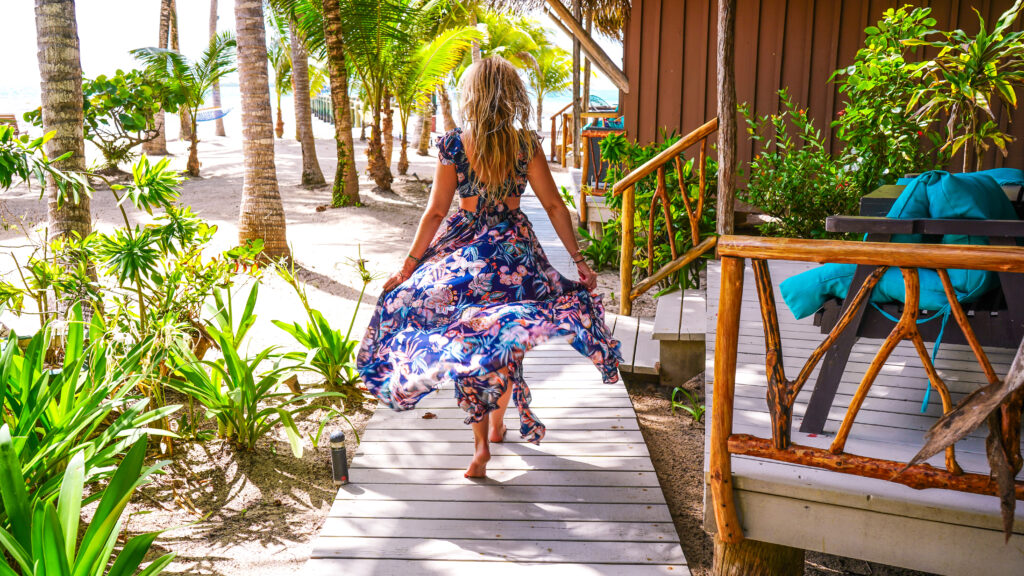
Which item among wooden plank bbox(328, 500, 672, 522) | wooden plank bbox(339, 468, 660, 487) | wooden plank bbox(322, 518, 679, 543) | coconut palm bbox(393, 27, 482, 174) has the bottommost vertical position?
wooden plank bbox(322, 518, 679, 543)

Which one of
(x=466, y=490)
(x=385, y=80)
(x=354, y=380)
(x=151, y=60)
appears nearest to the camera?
A: (x=466, y=490)

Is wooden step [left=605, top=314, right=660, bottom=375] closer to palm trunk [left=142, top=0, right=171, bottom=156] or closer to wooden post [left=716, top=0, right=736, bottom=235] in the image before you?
wooden post [left=716, top=0, right=736, bottom=235]

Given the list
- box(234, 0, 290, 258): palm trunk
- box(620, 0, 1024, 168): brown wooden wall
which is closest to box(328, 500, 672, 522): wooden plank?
box(234, 0, 290, 258): palm trunk

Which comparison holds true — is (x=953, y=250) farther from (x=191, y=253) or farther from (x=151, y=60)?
(x=151, y=60)

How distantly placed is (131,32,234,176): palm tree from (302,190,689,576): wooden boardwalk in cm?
1259

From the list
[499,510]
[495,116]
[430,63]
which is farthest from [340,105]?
[499,510]

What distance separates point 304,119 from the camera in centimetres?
1388

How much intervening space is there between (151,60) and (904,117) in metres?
13.5

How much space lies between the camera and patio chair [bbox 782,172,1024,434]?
2.45 metres

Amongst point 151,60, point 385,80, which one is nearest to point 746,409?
point 385,80

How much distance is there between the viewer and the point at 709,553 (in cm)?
288

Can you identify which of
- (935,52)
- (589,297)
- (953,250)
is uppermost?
(935,52)

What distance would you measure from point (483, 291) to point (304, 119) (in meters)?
11.9

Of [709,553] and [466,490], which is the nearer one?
[709,553]
